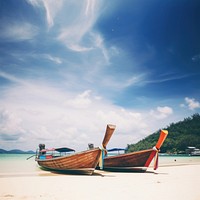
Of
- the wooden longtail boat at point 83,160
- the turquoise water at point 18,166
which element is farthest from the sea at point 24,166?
the wooden longtail boat at point 83,160

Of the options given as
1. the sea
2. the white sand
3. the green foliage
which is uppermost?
the green foliage

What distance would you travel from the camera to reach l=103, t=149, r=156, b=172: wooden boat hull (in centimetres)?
1328

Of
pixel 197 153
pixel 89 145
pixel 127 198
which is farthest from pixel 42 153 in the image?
pixel 197 153

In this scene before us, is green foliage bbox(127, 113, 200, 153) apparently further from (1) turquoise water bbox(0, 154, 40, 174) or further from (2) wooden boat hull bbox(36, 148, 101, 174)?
(2) wooden boat hull bbox(36, 148, 101, 174)

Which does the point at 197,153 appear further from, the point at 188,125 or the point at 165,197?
the point at 165,197

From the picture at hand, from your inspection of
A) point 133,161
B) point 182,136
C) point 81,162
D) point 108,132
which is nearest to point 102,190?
point 108,132

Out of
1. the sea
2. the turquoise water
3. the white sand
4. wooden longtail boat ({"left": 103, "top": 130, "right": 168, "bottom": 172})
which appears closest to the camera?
the white sand

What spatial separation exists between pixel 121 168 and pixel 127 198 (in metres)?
9.22

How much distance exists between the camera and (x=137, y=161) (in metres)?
13.6

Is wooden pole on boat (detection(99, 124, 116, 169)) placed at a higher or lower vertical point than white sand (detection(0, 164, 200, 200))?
higher

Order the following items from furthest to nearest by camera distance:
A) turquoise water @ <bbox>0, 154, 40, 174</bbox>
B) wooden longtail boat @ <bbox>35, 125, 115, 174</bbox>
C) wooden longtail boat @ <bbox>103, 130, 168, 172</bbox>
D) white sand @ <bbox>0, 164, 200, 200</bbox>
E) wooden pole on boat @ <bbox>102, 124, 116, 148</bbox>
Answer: turquoise water @ <bbox>0, 154, 40, 174</bbox> < wooden longtail boat @ <bbox>103, 130, 168, 172</bbox> < wooden longtail boat @ <bbox>35, 125, 115, 174</bbox> < wooden pole on boat @ <bbox>102, 124, 116, 148</bbox> < white sand @ <bbox>0, 164, 200, 200</bbox>

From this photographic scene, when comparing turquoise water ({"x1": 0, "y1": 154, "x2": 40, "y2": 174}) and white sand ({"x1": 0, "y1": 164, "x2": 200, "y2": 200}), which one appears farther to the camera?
turquoise water ({"x1": 0, "y1": 154, "x2": 40, "y2": 174})

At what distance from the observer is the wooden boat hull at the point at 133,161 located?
13281 mm

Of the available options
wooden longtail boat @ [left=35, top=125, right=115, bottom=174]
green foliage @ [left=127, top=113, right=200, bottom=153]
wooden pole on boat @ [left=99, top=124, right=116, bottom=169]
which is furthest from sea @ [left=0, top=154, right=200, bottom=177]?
green foliage @ [left=127, top=113, right=200, bottom=153]
